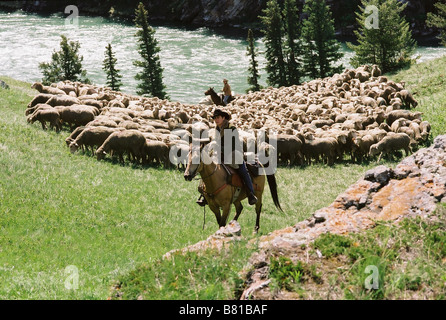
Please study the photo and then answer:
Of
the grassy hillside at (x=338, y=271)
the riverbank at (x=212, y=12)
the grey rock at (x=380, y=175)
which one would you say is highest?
the riverbank at (x=212, y=12)

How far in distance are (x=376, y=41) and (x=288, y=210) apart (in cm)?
3647

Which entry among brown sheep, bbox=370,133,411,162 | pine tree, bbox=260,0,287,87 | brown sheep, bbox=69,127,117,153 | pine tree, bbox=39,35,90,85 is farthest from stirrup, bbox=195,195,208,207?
pine tree, bbox=260,0,287,87

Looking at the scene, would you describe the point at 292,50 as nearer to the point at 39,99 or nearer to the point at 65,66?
the point at 65,66

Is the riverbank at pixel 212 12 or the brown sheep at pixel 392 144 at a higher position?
the riverbank at pixel 212 12

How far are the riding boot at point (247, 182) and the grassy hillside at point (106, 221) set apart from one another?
70.1 inches

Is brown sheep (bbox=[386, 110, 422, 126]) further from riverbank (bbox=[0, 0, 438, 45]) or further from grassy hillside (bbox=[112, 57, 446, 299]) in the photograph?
riverbank (bbox=[0, 0, 438, 45])

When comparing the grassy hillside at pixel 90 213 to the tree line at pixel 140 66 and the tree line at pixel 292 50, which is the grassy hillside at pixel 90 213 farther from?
the tree line at pixel 292 50

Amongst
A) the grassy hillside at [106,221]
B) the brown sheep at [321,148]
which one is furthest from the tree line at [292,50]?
the grassy hillside at [106,221]

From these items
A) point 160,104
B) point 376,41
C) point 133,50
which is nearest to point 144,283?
point 160,104

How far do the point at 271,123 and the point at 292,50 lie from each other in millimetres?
30638

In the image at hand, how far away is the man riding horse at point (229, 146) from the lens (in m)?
11.8

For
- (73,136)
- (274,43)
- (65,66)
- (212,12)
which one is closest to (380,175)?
(73,136)
